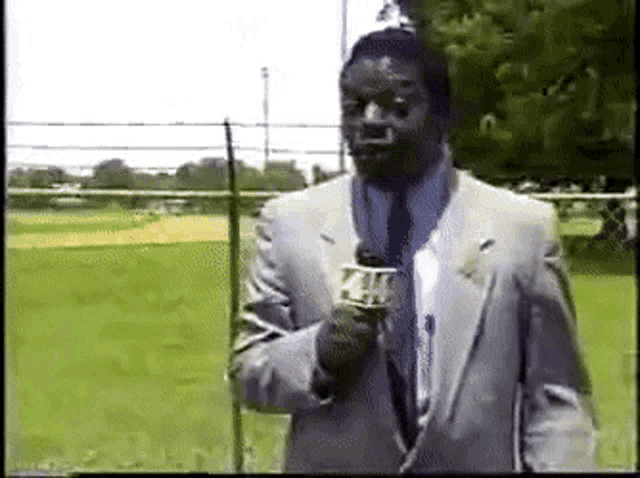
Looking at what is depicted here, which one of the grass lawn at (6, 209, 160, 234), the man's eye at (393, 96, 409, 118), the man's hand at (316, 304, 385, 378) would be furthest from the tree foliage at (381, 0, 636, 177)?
the grass lawn at (6, 209, 160, 234)

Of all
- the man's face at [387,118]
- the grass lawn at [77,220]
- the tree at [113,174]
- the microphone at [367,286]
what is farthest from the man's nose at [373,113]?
the grass lawn at [77,220]

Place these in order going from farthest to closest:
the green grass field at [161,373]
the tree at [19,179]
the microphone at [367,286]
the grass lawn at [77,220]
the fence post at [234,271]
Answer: the grass lawn at [77,220]
the fence post at [234,271]
the green grass field at [161,373]
the tree at [19,179]
the microphone at [367,286]

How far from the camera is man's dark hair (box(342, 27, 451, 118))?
1.68m

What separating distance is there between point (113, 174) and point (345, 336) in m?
1.17

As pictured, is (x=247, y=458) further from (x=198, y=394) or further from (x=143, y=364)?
(x=143, y=364)

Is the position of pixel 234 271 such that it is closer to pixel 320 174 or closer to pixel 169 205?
pixel 169 205

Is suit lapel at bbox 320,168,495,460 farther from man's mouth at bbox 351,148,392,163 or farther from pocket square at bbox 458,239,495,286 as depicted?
man's mouth at bbox 351,148,392,163

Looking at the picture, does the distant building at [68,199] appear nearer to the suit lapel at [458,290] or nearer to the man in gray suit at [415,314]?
the man in gray suit at [415,314]

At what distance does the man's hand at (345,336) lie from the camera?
1621mm

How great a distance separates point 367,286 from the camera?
5.20 ft

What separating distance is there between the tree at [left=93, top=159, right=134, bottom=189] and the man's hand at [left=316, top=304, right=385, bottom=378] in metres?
1.01

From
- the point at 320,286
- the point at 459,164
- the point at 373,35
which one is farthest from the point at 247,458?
the point at 373,35

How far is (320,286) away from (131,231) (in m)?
1.73

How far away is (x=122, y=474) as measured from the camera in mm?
1999
